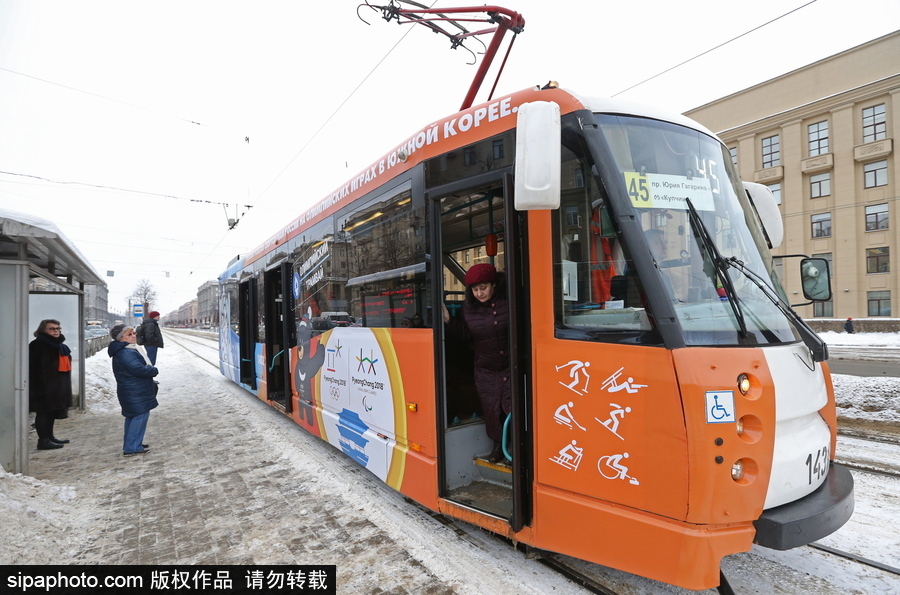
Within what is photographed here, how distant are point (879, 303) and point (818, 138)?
34.3ft

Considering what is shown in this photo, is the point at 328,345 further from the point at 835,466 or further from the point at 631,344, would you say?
the point at 835,466

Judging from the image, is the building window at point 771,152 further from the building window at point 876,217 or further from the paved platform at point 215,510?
the paved platform at point 215,510

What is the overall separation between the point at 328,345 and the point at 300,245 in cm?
184

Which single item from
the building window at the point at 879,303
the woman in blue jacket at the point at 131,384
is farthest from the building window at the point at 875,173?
the woman in blue jacket at the point at 131,384

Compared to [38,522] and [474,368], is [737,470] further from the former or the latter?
[38,522]

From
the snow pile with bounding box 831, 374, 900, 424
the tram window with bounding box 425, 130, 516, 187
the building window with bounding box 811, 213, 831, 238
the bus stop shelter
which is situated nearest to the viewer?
the tram window with bounding box 425, 130, 516, 187

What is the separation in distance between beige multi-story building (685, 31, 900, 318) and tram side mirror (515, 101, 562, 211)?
29.7m

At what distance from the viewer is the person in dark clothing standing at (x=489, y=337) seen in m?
3.61

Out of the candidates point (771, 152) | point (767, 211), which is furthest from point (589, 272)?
point (771, 152)

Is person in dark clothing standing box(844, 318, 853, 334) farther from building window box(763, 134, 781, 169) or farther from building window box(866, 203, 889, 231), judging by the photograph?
building window box(763, 134, 781, 169)

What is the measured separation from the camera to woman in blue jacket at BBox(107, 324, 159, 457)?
616 centimetres

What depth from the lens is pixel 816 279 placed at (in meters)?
3.50

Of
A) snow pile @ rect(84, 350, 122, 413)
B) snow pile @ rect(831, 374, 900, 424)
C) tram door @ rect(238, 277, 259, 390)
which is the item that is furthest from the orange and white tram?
snow pile @ rect(84, 350, 122, 413)

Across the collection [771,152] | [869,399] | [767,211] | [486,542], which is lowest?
[486,542]
